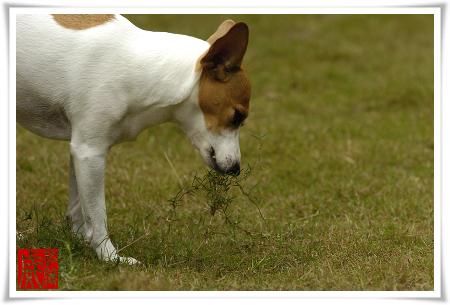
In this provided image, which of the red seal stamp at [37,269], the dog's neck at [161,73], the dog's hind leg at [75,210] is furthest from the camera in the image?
the dog's hind leg at [75,210]

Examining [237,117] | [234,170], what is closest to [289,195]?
[234,170]

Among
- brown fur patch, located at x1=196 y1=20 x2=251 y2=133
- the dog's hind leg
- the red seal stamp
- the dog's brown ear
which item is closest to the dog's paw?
the red seal stamp


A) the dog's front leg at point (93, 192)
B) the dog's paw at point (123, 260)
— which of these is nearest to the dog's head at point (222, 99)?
the dog's front leg at point (93, 192)

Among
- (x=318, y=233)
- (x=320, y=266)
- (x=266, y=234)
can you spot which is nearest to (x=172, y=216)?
(x=266, y=234)

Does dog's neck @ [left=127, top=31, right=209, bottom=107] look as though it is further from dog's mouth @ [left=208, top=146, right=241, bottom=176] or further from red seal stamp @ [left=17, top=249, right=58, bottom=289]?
red seal stamp @ [left=17, top=249, right=58, bottom=289]

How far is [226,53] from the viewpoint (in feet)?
10.1

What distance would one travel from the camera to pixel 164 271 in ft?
10.5

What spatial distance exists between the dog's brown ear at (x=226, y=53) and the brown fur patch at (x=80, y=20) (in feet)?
2.06

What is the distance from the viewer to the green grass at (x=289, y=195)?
3.20 metres

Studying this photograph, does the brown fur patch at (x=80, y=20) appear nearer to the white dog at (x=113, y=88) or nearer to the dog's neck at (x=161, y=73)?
the white dog at (x=113, y=88)

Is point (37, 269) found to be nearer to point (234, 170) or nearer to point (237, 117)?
point (234, 170)

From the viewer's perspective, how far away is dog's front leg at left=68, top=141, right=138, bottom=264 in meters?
3.13

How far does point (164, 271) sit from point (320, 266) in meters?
0.91
